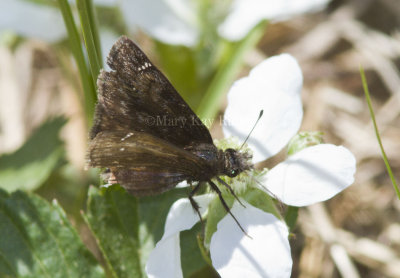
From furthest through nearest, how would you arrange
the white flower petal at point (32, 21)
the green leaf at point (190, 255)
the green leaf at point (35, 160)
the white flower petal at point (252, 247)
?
the white flower petal at point (32, 21), the green leaf at point (35, 160), the green leaf at point (190, 255), the white flower petal at point (252, 247)

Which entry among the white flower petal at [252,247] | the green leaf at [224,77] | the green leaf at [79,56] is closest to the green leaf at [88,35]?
the green leaf at [79,56]

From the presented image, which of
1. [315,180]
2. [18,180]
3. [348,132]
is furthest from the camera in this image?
[348,132]

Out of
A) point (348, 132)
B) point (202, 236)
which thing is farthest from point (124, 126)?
point (348, 132)

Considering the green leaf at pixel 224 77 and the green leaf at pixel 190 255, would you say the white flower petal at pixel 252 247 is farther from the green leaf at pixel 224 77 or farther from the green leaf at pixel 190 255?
the green leaf at pixel 224 77

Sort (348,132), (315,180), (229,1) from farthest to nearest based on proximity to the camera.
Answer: (348,132), (229,1), (315,180)

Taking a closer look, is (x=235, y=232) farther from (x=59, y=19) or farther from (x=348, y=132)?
(x=348, y=132)

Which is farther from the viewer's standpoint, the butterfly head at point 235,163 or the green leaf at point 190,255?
the green leaf at point 190,255

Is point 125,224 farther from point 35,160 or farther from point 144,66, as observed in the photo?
point 35,160
